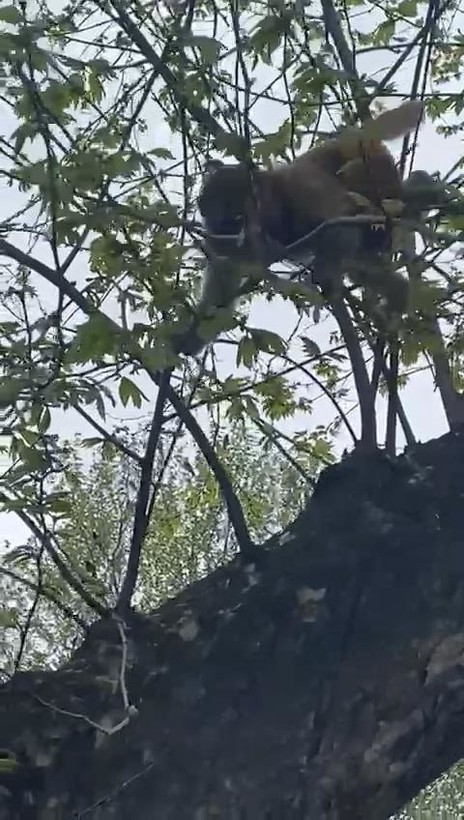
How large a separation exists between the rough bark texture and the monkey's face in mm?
647

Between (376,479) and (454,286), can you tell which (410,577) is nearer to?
(376,479)

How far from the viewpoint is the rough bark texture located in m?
1.66

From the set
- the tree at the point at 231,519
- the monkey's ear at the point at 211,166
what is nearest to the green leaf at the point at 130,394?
the tree at the point at 231,519

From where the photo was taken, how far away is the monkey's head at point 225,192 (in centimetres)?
185

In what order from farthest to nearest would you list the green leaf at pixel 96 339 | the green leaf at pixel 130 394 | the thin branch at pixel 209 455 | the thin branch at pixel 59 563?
the thin branch at pixel 209 455 → the thin branch at pixel 59 563 → the green leaf at pixel 130 394 → the green leaf at pixel 96 339

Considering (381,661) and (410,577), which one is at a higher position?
(410,577)

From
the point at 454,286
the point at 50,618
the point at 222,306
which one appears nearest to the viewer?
the point at 222,306

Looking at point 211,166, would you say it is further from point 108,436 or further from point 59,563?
point 59,563

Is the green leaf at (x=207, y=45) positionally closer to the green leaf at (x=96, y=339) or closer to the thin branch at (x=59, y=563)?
the green leaf at (x=96, y=339)

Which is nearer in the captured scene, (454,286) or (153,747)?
(153,747)

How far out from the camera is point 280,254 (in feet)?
6.60

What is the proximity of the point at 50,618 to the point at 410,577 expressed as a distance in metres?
2.11

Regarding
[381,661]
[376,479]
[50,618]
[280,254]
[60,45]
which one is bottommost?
[381,661]

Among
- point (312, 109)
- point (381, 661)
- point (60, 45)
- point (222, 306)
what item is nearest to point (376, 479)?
point (381, 661)
